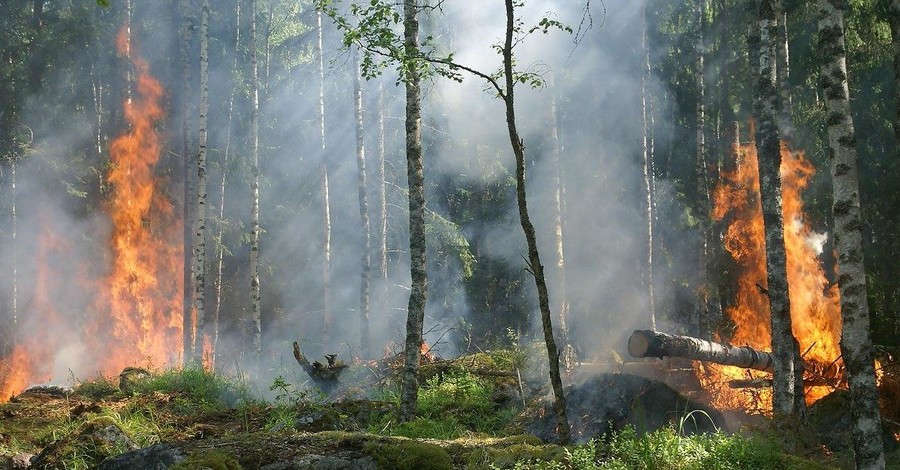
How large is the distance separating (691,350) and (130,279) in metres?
20.6

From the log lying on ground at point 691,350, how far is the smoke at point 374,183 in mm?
9300

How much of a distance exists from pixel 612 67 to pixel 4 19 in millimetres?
21277

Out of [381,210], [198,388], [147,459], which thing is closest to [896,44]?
[147,459]

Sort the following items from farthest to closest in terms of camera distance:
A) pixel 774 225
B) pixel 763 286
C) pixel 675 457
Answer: pixel 763 286
pixel 774 225
pixel 675 457

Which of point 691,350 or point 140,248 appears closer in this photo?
point 691,350

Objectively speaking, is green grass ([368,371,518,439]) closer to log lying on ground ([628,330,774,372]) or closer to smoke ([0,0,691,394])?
log lying on ground ([628,330,774,372])

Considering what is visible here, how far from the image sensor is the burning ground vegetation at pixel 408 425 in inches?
182

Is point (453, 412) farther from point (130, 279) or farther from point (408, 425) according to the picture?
point (130, 279)

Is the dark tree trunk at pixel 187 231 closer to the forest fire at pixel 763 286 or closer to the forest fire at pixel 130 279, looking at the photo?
the forest fire at pixel 130 279

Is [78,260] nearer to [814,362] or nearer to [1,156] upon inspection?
[1,156]

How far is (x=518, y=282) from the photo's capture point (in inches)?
1072

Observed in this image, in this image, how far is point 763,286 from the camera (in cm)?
1627

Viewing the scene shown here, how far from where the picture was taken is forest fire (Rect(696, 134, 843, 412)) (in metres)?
12.5

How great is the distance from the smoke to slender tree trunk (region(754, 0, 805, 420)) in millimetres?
10829
